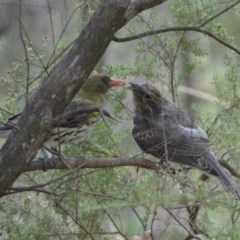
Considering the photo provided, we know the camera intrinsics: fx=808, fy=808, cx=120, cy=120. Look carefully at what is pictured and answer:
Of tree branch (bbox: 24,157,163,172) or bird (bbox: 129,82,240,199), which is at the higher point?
bird (bbox: 129,82,240,199)

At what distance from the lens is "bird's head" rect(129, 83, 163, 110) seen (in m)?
4.37

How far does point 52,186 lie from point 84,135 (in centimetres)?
57

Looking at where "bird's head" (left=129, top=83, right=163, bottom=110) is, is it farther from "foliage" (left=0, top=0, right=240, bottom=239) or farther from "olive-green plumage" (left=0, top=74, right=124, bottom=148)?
"foliage" (left=0, top=0, right=240, bottom=239)

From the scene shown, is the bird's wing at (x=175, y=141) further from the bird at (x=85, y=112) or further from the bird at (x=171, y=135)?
the bird at (x=85, y=112)

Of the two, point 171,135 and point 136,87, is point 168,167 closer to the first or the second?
point 171,135

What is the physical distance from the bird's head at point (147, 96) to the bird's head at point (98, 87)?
6.2 inches

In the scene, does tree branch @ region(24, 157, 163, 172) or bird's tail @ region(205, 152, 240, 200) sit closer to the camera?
tree branch @ region(24, 157, 163, 172)

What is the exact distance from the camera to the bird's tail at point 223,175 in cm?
356

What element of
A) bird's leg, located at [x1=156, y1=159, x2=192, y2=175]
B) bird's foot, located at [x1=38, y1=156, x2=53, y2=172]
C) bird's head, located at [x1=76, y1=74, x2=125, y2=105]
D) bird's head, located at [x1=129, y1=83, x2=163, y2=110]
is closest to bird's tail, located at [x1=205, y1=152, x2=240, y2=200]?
bird's leg, located at [x1=156, y1=159, x2=192, y2=175]

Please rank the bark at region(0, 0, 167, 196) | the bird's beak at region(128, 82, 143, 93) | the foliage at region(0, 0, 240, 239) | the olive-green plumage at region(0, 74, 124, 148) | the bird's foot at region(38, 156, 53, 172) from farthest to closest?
the bird's beak at region(128, 82, 143, 93) → the olive-green plumage at region(0, 74, 124, 148) → the bird's foot at region(38, 156, 53, 172) → the foliage at region(0, 0, 240, 239) → the bark at region(0, 0, 167, 196)

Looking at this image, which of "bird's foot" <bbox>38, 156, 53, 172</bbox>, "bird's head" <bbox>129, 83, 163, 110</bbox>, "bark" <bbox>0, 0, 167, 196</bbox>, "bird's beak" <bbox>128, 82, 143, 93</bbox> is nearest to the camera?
"bark" <bbox>0, 0, 167, 196</bbox>

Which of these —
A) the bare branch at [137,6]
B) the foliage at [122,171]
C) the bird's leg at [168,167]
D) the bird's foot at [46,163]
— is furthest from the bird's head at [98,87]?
the bare branch at [137,6]

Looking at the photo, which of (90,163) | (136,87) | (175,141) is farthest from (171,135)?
(90,163)

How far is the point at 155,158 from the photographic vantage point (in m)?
4.05
